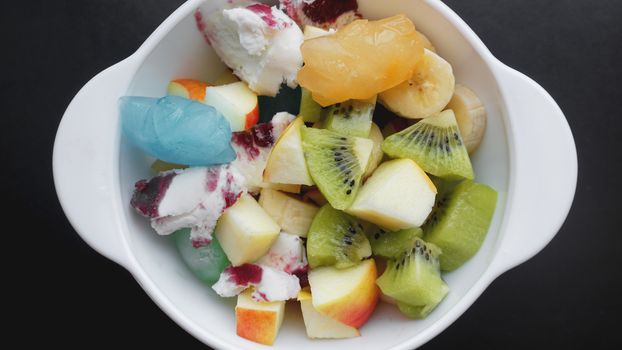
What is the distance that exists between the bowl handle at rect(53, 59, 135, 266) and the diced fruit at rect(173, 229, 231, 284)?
0.33ft

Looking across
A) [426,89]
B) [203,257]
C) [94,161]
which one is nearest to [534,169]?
[426,89]

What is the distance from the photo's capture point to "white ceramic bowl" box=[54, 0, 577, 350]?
99 cm

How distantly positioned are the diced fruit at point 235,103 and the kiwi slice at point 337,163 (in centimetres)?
9

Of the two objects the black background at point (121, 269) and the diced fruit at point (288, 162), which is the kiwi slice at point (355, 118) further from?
the black background at point (121, 269)

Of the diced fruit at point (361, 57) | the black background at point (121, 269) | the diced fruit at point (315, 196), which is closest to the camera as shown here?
the diced fruit at point (361, 57)

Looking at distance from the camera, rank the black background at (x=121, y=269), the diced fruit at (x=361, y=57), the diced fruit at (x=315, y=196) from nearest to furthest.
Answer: the diced fruit at (x=361, y=57) → the diced fruit at (x=315, y=196) → the black background at (x=121, y=269)

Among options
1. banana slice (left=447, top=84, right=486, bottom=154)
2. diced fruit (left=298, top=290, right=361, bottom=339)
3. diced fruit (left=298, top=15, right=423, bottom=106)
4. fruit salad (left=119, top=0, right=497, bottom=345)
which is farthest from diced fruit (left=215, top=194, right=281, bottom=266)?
banana slice (left=447, top=84, right=486, bottom=154)

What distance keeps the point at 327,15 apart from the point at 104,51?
529mm

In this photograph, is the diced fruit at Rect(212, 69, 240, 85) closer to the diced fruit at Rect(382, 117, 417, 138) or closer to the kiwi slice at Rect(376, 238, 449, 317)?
the diced fruit at Rect(382, 117, 417, 138)

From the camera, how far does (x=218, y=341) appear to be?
1.00m

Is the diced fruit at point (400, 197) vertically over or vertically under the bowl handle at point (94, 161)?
under

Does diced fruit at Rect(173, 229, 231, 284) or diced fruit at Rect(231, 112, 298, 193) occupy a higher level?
diced fruit at Rect(231, 112, 298, 193)

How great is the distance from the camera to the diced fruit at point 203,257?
1058 millimetres

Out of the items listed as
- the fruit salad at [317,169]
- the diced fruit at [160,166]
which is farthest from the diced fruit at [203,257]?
the diced fruit at [160,166]
